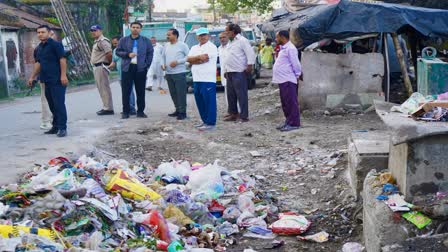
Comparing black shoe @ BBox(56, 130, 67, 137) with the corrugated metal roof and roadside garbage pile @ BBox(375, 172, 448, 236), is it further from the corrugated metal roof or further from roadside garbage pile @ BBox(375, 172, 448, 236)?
the corrugated metal roof

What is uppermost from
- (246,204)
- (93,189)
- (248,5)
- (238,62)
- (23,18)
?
(248,5)

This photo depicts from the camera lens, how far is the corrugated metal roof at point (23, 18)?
69.8ft

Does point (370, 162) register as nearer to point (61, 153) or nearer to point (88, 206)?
point (88, 206)

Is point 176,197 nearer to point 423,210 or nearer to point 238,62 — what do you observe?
point 423,210

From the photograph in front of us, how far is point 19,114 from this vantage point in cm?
1258

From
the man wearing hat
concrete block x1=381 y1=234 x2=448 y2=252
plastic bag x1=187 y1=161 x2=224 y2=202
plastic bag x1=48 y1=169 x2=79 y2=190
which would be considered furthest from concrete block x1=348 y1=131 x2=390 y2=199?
the man wearing hat

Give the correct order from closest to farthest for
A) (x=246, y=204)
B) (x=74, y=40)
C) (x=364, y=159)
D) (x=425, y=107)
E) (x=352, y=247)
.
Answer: (x=425, y=107) < (x=352, y=247) < (x=364, y=159) < (x=246, y=204) < (x=74, y=40)

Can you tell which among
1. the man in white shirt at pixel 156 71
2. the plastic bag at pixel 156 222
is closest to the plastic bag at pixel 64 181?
the plastic bag at pixel 156 222

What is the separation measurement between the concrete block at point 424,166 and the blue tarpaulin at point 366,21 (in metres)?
6.37

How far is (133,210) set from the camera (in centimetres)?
529

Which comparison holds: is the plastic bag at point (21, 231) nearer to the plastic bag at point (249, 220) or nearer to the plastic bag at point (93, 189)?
the plastic bag at point (93, 189)

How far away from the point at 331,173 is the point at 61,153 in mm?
3415

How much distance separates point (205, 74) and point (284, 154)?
2.45 metres

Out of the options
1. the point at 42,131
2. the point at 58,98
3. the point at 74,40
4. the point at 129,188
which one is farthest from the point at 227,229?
the point at 74,40
